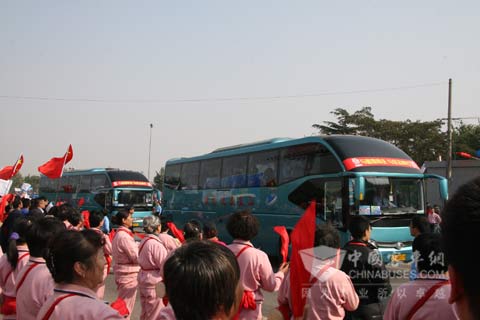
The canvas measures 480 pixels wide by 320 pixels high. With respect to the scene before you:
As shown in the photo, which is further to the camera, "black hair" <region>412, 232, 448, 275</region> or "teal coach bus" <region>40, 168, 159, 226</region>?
"teal coach bus" <region>40, 168, 159, 226</region>

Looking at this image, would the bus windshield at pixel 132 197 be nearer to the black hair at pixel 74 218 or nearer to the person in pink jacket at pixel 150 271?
the black hair at pixel 74 218

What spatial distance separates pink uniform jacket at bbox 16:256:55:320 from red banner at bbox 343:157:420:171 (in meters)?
7.54

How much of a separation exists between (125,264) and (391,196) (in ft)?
20.3

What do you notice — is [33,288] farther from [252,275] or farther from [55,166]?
[55,166]

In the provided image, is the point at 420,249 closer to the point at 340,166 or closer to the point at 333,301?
the point at 333,301

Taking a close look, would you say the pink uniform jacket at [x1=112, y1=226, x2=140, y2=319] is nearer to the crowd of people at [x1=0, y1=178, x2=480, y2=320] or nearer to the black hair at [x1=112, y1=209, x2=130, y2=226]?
the crowd of people at [x1=0, y1=178, x2=480, y2=320]

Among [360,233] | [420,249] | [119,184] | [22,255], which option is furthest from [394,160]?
[119,184]

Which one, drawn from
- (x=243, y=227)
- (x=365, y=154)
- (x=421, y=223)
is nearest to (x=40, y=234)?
(x=243, y=227)

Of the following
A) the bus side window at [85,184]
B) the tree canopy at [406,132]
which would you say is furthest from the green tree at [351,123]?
the bus side window at [85,184]

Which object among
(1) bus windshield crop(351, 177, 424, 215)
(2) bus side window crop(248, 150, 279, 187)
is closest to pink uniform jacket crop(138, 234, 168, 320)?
(1) bus windshield crop(351, 177, 424, 215)

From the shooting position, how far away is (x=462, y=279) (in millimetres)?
1028

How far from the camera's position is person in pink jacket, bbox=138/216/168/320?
16.7 ft

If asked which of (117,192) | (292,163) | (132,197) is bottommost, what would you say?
(132,197)

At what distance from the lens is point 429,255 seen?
9.29 ft
